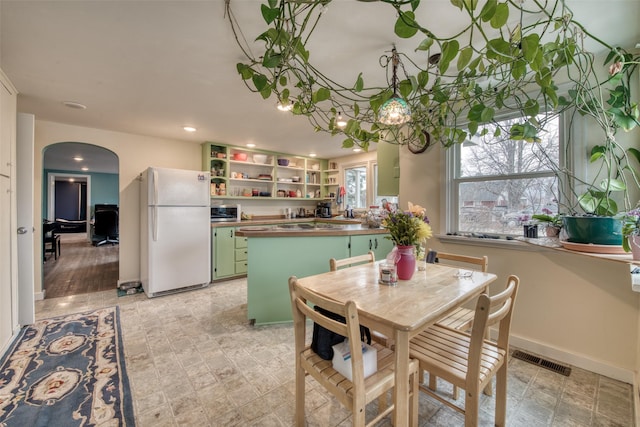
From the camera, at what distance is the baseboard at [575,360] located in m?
1.78

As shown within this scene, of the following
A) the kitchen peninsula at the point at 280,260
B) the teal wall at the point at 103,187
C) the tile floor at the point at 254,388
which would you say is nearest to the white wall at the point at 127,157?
the tile floor at the point at 254,388

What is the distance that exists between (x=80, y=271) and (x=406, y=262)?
5.61m

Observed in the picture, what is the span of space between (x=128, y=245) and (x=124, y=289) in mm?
641

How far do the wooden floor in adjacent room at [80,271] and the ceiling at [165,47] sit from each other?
231 cm

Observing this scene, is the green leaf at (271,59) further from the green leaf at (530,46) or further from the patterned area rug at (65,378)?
the patterned area rug at (65,378)

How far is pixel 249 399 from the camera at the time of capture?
Result: 164 centimetres

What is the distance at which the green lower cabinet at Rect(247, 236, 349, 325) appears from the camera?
2.60m

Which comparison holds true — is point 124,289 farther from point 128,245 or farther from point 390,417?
point 390,417

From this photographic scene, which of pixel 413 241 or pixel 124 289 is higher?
pixel 413 241

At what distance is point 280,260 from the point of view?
2.64 metres

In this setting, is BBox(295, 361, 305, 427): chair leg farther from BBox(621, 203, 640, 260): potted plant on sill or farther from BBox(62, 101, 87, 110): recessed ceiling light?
BBox(62, 101, 87, 110): recessed ceiling light

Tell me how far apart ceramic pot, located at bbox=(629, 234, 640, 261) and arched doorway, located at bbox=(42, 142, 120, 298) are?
509 cm

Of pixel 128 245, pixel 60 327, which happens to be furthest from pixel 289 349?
pixel 128 245

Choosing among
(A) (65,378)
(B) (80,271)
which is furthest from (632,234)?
(B) (80,271)
